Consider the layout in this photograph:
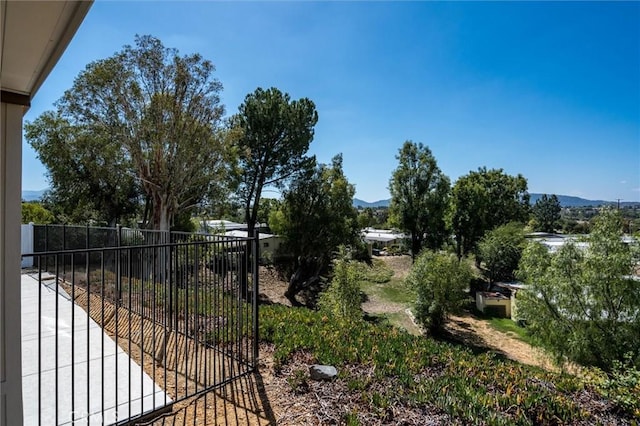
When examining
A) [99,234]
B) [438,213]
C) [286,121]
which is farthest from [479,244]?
[99,234]

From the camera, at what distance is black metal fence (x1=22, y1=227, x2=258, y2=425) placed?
2.28 metres

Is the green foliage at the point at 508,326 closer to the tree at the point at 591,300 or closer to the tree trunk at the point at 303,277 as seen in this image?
the tree at the point at 591,300

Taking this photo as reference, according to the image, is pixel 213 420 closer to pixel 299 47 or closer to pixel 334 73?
pixel 299 47

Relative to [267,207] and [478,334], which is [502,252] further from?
[267,207]

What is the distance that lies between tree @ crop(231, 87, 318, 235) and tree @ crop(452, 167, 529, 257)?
41.7ft

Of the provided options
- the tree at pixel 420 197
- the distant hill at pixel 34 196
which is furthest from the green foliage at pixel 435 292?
the distant hill at pixel 34 196

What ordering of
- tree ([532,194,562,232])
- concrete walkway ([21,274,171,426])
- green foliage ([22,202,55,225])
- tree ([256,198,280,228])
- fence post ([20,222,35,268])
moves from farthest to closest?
tree ([532,194,562,232]) → tree ([256,198,280,228]) → green foliage ([22,202,55,225]) → fence post ([20,222,35,268]) → concrete walkway ([21,274,171,426])

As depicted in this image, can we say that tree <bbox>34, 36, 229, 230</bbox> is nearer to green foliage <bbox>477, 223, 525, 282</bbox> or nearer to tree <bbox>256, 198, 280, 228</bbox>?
tree <bbox>256, 198, 280, 228</bbox>

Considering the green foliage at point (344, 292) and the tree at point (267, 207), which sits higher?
the tree at point (267, 207)

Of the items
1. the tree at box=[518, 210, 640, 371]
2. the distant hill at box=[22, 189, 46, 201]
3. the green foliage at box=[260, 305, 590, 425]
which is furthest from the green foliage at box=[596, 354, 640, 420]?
the distant hill at box=[22, 189, 46, 201]

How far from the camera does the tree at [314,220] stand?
17.1 meters

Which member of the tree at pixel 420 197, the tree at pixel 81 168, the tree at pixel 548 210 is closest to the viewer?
the tree at pixel 81 168

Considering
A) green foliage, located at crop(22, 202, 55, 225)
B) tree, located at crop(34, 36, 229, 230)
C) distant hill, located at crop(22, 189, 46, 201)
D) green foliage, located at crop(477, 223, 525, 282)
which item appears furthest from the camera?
green foliage, located at crop(477, 223, 525, 282)

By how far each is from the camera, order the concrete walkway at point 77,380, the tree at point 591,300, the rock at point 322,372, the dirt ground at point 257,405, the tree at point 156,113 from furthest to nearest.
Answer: the tree at point 156,113 < the tree at point 591,300 < the rock at point 322,372 < the dirt ground at point 257,405 < the concrete walkway at point 77,380
